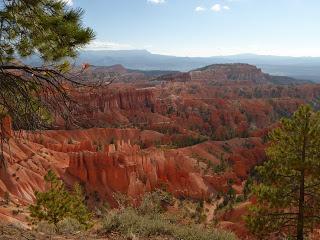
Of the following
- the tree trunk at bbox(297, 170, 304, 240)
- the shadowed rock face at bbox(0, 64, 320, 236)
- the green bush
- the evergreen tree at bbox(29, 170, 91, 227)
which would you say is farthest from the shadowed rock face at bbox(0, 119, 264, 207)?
the tree trunk at bbox(297, 170, 304, 240)

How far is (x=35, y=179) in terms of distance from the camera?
1548 inches

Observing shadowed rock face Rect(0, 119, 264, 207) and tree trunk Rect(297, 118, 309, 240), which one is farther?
shadowed rock face Rect(0, 119, 264, 207)

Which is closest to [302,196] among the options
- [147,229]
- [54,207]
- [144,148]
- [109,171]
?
[147,229]

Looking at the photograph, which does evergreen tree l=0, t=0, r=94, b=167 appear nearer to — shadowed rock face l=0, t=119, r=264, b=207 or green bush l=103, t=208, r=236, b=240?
green bush l=103, t=208, r=236, b=240

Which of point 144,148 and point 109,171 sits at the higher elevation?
point 109,171

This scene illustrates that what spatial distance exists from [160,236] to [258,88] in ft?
536

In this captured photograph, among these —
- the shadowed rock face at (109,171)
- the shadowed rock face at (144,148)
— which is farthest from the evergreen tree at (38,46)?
the shadowed rock face at (109,171)

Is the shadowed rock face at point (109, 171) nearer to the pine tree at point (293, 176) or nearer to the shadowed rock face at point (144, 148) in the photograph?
the shadowed rock face at point (144, 148)

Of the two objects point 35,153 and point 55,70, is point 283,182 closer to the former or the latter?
point 55,70

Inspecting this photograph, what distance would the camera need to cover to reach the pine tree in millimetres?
15859

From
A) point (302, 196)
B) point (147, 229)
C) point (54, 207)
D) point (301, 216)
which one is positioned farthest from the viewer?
point (54, 207)

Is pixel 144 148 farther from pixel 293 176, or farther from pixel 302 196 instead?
pixel 302 196

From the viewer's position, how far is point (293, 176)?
16312 mm

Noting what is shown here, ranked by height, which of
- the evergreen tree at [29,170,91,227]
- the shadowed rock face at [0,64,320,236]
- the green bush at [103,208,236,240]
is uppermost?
the green bush at [103,208,236,240]
